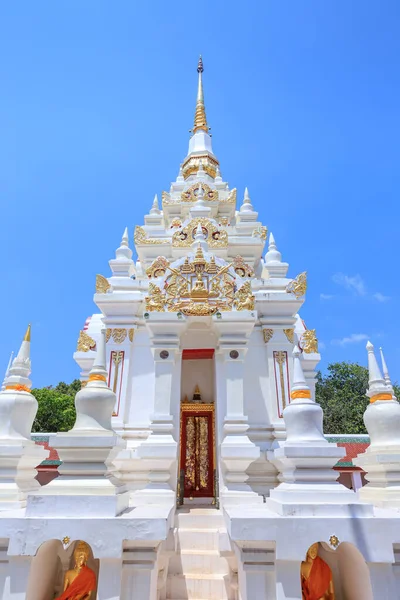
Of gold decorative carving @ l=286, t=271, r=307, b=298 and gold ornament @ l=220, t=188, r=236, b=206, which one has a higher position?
gold ornament @ l=220, t=188, r=236, b=206

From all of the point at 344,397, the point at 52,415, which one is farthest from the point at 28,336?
the point at 344,397

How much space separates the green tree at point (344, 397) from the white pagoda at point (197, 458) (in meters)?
23.4

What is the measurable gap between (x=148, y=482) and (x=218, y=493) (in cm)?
146

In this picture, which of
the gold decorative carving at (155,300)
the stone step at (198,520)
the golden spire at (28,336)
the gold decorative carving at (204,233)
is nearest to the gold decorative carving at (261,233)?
the gold decorative carving at (204,233)

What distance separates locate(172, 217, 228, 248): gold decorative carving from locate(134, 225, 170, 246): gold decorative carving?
0.64m

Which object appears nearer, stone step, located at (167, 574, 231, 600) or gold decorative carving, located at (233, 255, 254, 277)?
stone step, located at (167, 574, 231, 600)

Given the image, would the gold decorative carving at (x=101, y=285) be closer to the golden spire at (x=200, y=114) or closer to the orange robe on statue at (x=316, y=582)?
the orange robe on statue at (x=316, y=582)

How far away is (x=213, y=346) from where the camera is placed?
8.62m

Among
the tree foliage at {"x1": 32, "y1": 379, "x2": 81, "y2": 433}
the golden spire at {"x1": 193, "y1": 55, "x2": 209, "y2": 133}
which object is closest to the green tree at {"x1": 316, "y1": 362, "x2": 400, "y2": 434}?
the tree foliage at {"x1": 32, "y1": 379, "x2": 81, "y2": 433}

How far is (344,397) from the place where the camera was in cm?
3491

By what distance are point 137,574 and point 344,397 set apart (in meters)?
33.6

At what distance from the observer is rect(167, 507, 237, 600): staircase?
587cm

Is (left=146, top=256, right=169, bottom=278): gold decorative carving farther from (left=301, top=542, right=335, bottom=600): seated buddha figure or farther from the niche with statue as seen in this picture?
(left=301, top=542, right=335, bottom=600): seated buddha figure

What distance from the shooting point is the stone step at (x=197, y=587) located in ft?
19.2
